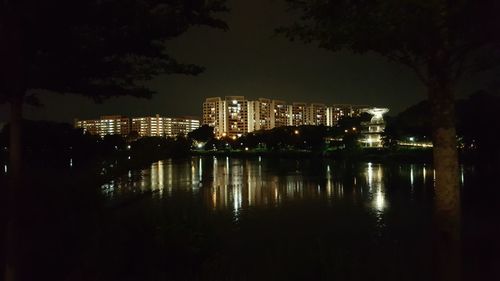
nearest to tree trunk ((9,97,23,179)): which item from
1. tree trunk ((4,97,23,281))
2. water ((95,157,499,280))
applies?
tree trunk ((4,97,23,281))

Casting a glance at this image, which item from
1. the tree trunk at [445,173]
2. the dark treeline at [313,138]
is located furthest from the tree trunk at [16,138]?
the dark treeline at [313,138]

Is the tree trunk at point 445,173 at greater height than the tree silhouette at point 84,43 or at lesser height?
lesser

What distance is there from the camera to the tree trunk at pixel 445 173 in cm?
486

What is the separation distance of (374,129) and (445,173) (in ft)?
302

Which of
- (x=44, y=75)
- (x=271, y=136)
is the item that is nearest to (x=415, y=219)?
(x=44, y=75)

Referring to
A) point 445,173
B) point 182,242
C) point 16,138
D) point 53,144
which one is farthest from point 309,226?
point 16,138

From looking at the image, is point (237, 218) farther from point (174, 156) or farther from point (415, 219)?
point (174, 156)

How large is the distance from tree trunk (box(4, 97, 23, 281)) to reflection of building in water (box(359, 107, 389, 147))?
90597 millimetres

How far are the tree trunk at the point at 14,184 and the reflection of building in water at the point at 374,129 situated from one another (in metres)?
90.6

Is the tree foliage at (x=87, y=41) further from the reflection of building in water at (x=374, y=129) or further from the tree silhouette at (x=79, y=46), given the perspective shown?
the reflection of building in water at (x=374, y=129)

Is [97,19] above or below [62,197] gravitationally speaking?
above

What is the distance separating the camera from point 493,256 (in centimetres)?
1200

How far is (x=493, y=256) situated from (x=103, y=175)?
10.2 m

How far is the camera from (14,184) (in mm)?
5184
